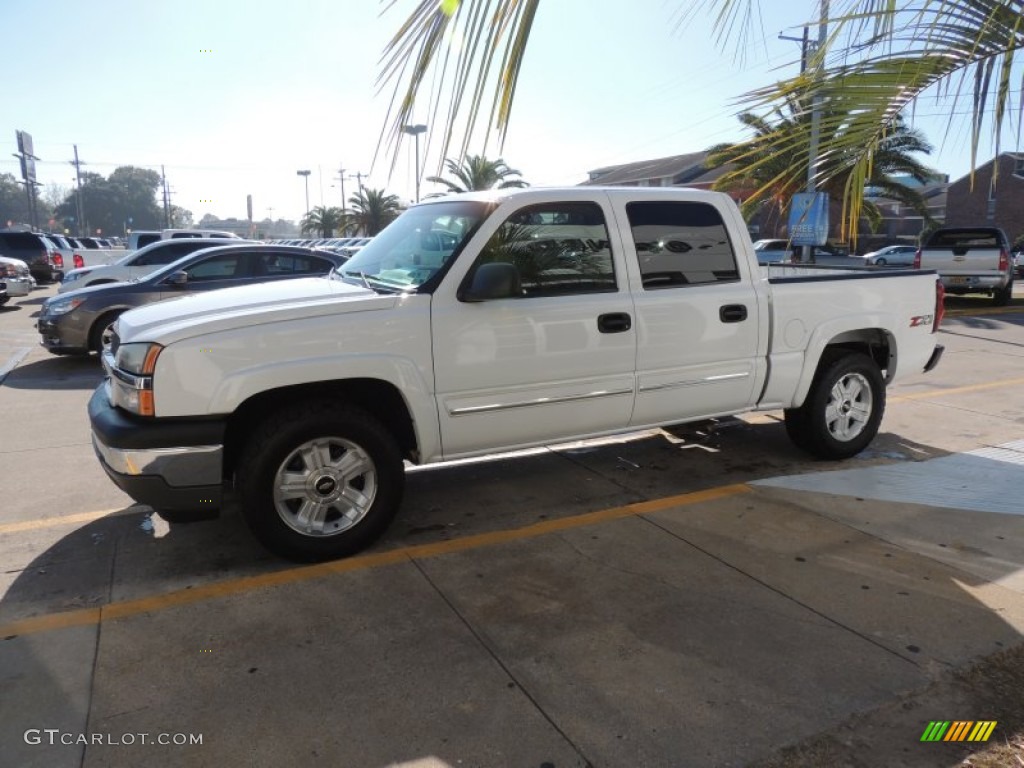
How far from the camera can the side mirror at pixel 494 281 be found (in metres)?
3.80

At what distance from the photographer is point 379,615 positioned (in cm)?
335

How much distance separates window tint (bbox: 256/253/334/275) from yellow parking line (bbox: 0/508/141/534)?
5.75 metres

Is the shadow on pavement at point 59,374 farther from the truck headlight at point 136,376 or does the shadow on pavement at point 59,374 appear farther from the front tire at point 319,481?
the front tire at point 319,481

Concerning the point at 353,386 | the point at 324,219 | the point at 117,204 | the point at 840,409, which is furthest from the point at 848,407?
the point at 117,204

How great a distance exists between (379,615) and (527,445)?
1.39m

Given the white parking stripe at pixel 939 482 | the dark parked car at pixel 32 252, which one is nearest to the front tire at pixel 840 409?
the white parking stripe at pixel 939 482

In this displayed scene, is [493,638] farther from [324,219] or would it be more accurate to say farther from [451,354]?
[324,219]

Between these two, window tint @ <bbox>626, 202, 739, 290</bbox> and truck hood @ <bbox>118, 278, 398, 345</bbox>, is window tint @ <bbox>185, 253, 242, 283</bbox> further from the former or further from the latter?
window tint @ <bbox>626, 202, 739, 290</bbox>

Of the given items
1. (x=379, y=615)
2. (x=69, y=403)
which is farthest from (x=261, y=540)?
(x=69, y=403)

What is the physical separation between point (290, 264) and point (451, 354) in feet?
22.3

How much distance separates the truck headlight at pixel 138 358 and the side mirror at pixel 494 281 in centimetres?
154

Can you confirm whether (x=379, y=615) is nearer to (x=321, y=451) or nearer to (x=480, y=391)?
(x=321, y=451)

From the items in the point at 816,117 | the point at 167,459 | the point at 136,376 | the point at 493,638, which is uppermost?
the point at 816,117

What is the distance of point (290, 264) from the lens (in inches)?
394
